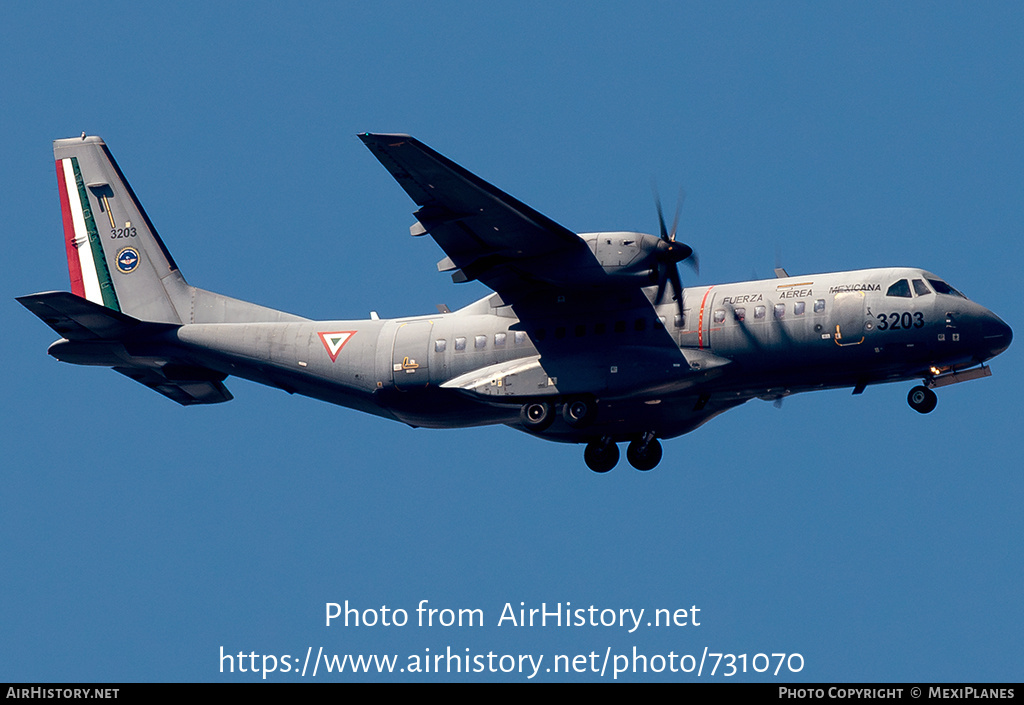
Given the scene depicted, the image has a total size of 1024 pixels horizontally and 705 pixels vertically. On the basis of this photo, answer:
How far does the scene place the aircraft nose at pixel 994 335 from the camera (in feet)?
78.6

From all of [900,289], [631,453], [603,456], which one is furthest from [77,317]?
[900,289]

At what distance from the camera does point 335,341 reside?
28234 mm

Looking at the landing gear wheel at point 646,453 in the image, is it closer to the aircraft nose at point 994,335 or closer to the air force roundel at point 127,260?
the aircraft nose at point 994,335

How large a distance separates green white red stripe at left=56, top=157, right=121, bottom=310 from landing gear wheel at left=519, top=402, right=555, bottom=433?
31.1 feet

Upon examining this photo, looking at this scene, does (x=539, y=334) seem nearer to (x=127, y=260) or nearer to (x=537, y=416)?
(x=537, y=416)

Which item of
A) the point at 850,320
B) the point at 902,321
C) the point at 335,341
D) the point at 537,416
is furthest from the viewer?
the point at 335,341

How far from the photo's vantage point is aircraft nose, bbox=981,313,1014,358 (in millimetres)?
23953

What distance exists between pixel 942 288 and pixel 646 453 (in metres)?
6.68

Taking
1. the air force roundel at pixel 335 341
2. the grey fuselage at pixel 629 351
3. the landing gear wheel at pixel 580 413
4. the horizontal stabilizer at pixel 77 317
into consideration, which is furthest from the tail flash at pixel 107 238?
the landing gear wheel at pixel 580 413

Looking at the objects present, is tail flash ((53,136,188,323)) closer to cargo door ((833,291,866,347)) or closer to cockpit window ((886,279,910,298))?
cargo door ((833,291,866,347))

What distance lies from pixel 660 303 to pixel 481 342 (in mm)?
3466

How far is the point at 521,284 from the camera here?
86.4ft
